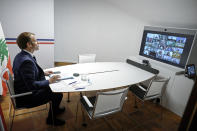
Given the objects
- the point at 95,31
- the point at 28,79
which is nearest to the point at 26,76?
the point at 28,79

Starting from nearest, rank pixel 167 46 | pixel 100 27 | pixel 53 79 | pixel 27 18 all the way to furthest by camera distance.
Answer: pixel 53 79 → pixel 167 46 → pixel 27 18 → pixel 100 27

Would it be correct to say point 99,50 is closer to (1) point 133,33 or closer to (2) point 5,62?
(1) point 133,33

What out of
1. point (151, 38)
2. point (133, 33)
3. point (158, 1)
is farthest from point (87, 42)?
point (158, 1)

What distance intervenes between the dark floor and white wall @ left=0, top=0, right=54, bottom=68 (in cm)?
169

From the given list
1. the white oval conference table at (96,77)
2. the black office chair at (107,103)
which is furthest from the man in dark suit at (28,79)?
the black office chair at (107,103)

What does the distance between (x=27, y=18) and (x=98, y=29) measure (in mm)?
2142

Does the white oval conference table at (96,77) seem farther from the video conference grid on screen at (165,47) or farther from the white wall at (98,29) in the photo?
the white wall at (98,29)

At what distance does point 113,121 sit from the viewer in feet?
7.47

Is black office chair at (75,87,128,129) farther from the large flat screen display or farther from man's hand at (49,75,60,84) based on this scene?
the large flat screen display

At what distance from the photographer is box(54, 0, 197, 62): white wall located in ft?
13.7

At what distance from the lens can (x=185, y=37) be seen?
8.03 ft

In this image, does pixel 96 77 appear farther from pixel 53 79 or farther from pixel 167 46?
pixel 167 46

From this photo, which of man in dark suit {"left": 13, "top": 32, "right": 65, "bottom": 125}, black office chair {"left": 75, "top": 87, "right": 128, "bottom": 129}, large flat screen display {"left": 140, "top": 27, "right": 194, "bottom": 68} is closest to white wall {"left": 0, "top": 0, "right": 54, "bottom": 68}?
man in dark suit {"left": 13, "top": 32, "right": 65, "bottom": 125}

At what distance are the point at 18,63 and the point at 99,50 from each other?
3228 mm
